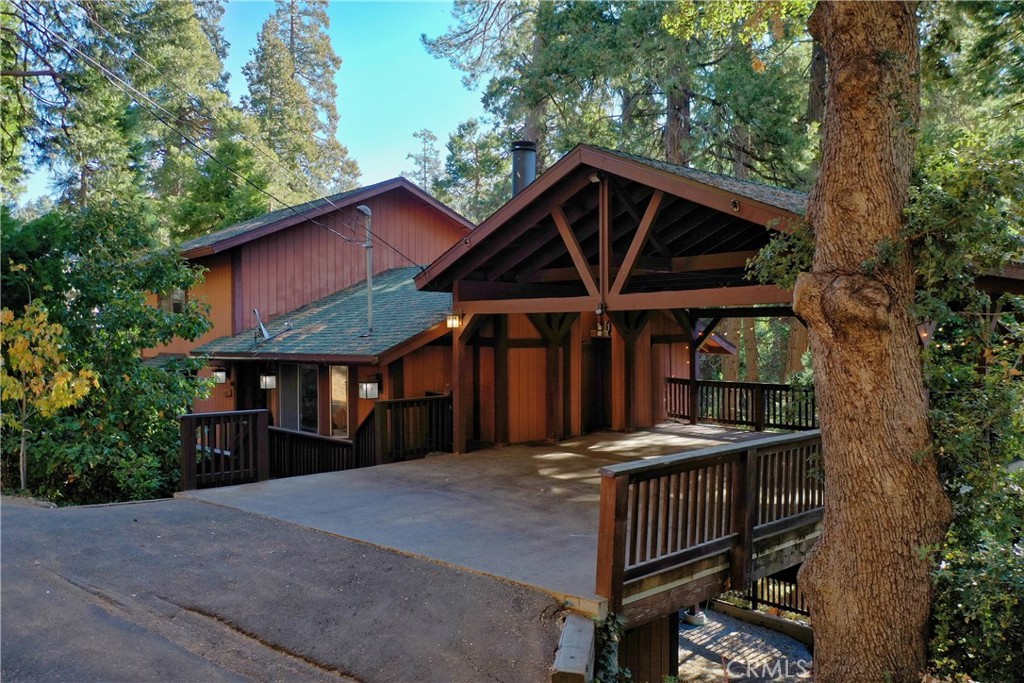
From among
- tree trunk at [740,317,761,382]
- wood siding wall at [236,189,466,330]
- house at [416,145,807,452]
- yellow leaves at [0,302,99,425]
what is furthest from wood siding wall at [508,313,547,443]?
tree trunk at [740,317,761,382]

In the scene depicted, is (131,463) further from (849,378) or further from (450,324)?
A: (849,378)

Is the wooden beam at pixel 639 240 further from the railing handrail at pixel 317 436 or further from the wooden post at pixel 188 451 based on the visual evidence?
the railing handrail at pixel 317 436

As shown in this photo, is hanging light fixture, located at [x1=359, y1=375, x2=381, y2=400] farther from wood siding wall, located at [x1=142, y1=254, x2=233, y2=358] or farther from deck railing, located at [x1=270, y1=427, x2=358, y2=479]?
wood siding wall, located at [x1=142, y1=254, x2=233, y2=358]

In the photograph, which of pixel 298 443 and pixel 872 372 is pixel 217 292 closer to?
pixel 298 443

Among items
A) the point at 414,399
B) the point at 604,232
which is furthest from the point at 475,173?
the point at 604,232

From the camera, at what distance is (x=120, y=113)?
59.8ft

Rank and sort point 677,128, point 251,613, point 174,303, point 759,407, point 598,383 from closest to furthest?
1. point 251,613
2. point 759,407
3. point 598,383
4. point 174,303
5. point 677,128

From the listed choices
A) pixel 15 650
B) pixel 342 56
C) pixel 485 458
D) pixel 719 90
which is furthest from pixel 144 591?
pixel 342 56

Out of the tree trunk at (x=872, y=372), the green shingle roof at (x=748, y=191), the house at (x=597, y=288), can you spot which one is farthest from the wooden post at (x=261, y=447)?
the tree trunk at (x=872, y=372)

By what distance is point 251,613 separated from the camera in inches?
170

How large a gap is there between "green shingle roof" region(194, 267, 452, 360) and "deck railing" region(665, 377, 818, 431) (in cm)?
473

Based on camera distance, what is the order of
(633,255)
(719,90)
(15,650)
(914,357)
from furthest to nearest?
(719,90)
(633,255)
(914,357)
(15,650)

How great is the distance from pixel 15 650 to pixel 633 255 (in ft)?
18.9

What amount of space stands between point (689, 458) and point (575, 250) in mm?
3401
